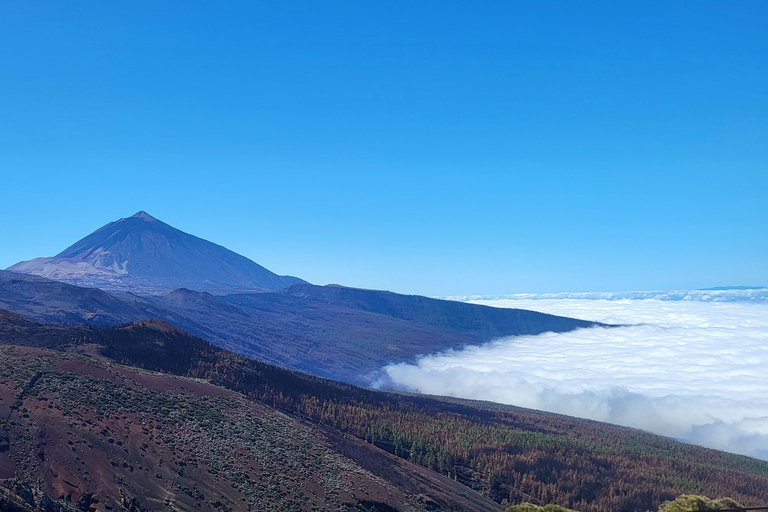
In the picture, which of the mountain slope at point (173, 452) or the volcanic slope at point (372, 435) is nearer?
the mountain slope at point (173, 452)

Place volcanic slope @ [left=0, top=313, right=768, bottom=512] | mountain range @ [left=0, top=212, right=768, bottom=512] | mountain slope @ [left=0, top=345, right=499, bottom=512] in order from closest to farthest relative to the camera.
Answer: mountain slope @ [left=0, top=345, right=499, bottom=512]
mountain range @ [left=0, top=212, right=768, bottom=512]
volcanic slope @ [left=0, top=313, right=768, bottom=512]

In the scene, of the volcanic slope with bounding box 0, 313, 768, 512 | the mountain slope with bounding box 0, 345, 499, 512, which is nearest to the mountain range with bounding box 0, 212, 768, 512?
the mountain slope with bounding box 0, 345, 499, 512

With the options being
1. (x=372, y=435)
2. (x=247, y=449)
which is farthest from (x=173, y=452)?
(x=372, y=435)

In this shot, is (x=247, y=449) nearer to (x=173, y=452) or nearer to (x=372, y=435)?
(x=173, y=452)

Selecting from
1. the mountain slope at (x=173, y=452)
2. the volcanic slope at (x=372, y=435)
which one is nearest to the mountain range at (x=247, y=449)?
the mountain slope at (x=173, y=452)

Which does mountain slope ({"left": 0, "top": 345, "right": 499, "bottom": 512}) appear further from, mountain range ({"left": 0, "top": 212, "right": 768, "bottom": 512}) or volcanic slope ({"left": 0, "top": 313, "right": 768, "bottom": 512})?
volcanic slope ({"left": 0, "top": 313, "right": 768, "bottom": 512})

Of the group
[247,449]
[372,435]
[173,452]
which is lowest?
[372,435]

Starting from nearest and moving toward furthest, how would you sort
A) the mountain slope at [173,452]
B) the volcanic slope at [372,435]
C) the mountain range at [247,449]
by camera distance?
the mountain slope at [173,452] → the mountain range at [247,449] → the volcanic slope at [372,435]

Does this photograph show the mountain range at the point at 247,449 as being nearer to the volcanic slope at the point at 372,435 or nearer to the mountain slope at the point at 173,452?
the mountain slope at the point at 173,452

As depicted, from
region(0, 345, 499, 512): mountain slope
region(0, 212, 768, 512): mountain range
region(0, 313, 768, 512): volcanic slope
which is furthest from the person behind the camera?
region(0, 313, 768, 512): volcanic slope
